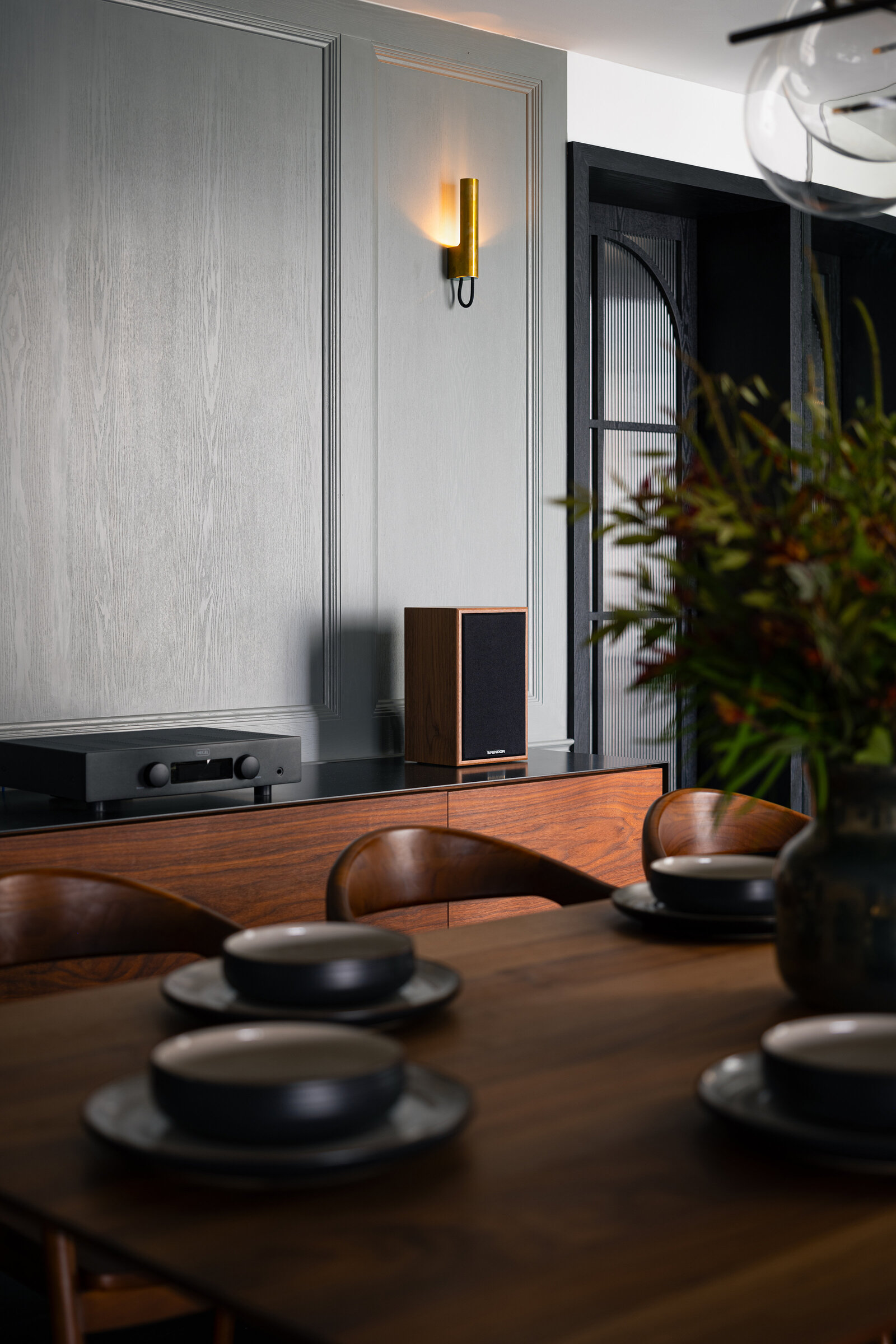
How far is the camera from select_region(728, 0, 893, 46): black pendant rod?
1481 mm

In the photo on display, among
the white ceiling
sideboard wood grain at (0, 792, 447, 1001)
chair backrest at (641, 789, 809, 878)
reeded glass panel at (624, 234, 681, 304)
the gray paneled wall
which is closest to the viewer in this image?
chair backrest at (641, 789, 809, 878)

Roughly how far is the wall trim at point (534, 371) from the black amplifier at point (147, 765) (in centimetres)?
128

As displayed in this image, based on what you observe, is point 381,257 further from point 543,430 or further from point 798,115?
point 798,115

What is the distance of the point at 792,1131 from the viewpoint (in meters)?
0.91

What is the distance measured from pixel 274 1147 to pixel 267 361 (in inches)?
107

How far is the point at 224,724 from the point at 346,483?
68 cm

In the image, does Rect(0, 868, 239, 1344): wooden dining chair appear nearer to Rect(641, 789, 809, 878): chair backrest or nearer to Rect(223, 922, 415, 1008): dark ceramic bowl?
Rect(223, 922, 415, 1008): dark ceramic bowl

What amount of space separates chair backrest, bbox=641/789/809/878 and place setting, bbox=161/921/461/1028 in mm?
885

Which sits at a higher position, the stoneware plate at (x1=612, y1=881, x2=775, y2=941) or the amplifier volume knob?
the amplifier volume knob

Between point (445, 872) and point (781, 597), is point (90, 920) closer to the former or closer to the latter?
point (445, 872)

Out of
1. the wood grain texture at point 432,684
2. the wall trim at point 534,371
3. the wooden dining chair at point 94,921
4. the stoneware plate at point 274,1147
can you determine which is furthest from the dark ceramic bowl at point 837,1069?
the wall trim at point 534,371

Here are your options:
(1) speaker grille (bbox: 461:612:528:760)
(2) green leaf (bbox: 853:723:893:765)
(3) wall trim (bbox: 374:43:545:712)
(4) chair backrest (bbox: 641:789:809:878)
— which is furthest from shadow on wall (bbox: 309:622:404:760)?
(2) green leaf (bbox: 853:723:893:765)

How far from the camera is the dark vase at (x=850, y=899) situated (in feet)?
3.94

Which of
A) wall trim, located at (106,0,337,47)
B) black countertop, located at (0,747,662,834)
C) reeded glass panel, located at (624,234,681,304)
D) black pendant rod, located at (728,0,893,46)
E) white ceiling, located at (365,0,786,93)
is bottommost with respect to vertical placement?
black countertop, located at (0,747,662,834)
